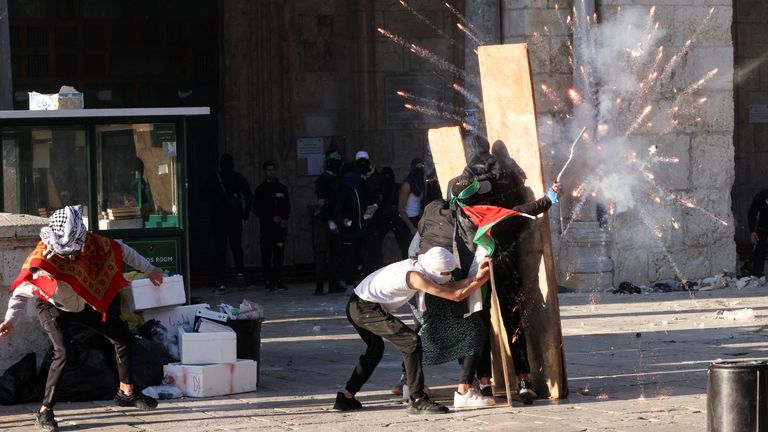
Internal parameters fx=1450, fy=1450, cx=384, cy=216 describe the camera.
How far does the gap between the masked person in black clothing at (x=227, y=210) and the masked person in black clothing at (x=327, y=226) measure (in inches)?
39.8

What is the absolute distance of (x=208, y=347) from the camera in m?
10.1

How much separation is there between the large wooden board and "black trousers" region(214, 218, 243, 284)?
8771mm

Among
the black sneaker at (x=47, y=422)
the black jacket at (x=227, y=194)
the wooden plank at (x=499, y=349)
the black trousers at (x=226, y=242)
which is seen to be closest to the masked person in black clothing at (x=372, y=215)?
the black jacket at (x=227, y=194)

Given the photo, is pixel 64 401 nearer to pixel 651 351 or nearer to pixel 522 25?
pixel 651 351

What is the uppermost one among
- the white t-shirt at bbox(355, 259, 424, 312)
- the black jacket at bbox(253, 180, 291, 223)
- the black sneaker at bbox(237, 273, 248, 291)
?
the black jacket at bbox(253, 180, 291, 223)

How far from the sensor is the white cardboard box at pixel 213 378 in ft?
33.1

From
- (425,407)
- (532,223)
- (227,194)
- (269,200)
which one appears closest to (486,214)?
(532,223)

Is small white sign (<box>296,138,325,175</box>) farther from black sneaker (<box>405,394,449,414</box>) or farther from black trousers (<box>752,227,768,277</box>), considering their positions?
black sneaker (<box>405,394,449,414</box>)

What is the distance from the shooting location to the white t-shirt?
9172 millimetres

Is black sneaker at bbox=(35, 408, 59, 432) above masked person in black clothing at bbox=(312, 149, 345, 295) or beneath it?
beneath

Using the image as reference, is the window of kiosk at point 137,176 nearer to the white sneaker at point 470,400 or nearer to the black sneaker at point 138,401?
the black sneaker at point 138,401

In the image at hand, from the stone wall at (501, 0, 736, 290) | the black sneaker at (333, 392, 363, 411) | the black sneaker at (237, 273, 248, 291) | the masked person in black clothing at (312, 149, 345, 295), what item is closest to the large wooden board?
the black sneaker at (333, 392, 363, 411)

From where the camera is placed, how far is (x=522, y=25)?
16.9m

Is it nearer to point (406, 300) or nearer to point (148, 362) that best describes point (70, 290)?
point (148, 362)
